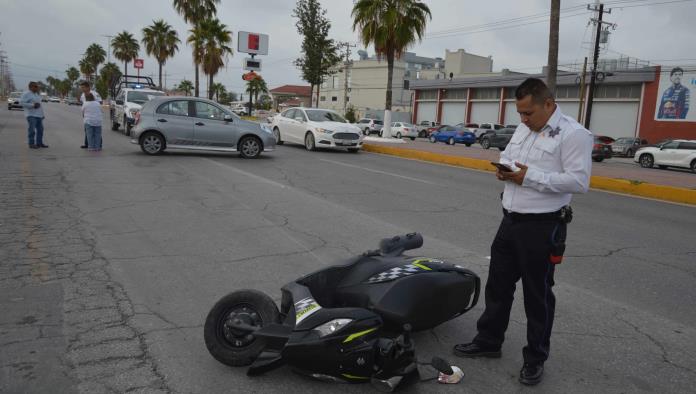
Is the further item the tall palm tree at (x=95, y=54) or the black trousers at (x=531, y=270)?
the tall palm tree at (x=95, y=54)

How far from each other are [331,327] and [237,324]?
0.64m

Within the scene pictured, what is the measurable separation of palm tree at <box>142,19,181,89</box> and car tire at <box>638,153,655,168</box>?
42.2 metres

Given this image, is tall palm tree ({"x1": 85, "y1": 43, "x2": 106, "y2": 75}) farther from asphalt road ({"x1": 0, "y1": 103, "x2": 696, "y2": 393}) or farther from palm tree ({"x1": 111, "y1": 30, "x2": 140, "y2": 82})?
asphalt road ({"x1": 0, "y1": 103, "x2": 696, "y2": 393})

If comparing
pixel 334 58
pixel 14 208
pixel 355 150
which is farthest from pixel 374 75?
pixel 14 208

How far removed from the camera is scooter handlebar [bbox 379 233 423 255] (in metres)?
3.62

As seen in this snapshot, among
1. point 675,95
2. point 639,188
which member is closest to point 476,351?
point 639,188

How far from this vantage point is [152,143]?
14.4 metres

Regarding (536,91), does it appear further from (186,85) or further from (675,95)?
(186,85)

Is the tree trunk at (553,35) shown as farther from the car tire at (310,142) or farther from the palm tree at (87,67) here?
the palm tree at (87,67)

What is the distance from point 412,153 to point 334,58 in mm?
17720

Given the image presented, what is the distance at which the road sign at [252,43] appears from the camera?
26.0 m

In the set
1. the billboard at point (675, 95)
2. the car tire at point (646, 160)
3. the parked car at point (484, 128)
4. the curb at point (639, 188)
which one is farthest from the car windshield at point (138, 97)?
the billboard at point (675, 95)

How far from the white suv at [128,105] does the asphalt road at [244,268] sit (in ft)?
31.7

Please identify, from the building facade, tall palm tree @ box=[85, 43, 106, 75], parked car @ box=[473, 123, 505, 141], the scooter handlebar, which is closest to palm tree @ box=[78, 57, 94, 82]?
tall palm tree @ box=[85, 43, 106, 75]
